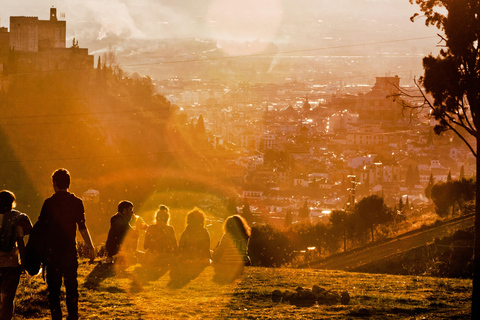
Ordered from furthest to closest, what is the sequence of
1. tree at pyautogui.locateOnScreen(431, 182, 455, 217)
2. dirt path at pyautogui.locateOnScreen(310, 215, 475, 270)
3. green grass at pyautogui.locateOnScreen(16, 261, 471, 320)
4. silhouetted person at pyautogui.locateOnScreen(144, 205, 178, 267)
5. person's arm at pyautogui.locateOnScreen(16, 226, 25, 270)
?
tree at pyautogui.locateOnScreen(431, 182, 455, 217), dirt path at pyautogui.locateOnScreen(310, 215, 475, 270), silhouetted person at pyautogui.locateOnScreen(144, 205, 178, 267), green grass at pyautogui.locateOnScreen(16, 261, 471, 320), person's arm at pyautogui.locateOnScreen(16, 226, 25, 270)

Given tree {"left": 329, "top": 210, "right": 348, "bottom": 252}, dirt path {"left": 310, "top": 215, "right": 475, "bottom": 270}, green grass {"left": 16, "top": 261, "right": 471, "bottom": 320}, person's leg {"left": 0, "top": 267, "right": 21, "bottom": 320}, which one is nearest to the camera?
person's leg {"left": 0, "top": 267, "right": 21, "bottom": 320}

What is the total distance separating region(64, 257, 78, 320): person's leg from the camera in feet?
23.6

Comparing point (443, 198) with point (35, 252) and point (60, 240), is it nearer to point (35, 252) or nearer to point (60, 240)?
point (60, 240)

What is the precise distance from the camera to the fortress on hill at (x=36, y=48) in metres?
52.7

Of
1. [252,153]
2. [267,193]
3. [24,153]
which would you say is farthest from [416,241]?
[252,153]

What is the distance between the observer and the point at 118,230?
11086mm

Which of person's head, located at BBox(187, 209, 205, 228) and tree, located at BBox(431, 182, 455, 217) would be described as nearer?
person's head, located at BBox(187, 209, 205, 228)

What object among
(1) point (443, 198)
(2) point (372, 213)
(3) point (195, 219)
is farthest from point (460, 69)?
(1) point (443, 198)

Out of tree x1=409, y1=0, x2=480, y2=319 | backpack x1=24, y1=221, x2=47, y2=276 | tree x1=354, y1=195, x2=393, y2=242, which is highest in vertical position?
tree x1=409, y1=0, x2=480, y2=319

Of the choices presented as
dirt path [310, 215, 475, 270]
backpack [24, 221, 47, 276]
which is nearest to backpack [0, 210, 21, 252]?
backpack [24, 221, 47, 276]

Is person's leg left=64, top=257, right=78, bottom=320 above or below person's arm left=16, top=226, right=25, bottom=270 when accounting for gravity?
below

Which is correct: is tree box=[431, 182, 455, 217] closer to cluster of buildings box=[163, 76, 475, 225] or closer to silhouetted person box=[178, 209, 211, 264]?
silhouetted person box=[178, 209, 211, 264]

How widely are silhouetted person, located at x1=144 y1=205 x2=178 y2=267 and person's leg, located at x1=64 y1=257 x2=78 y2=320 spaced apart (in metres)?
4.04

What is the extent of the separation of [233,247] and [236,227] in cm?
34
